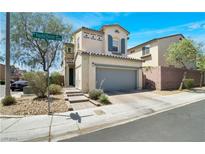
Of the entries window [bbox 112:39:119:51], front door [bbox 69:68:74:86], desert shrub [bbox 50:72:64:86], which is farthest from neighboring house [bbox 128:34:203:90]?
desert shrub [bbox 50:72:64:86]

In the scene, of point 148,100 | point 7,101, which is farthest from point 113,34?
point 7,101

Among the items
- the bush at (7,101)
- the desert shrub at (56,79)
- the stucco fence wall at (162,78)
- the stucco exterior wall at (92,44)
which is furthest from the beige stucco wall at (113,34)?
the bush at (7,101)

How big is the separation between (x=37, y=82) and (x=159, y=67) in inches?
459

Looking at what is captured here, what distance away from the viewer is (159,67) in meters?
15.2

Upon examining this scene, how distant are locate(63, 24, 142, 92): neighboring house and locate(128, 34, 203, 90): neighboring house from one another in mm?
1583

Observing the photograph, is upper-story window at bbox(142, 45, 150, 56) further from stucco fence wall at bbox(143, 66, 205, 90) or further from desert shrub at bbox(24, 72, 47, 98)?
desert shrub at bbox(24, 72, 47, 98)

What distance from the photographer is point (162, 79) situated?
15211mm

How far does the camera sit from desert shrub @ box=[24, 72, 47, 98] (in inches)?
349

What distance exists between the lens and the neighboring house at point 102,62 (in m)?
12.1

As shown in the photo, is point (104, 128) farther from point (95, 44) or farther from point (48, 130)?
point (95, 44)

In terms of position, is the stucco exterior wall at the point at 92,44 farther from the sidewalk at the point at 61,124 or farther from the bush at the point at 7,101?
the sidewalk at the point at 61,124

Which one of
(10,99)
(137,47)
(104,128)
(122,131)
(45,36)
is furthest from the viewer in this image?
(137,47)
